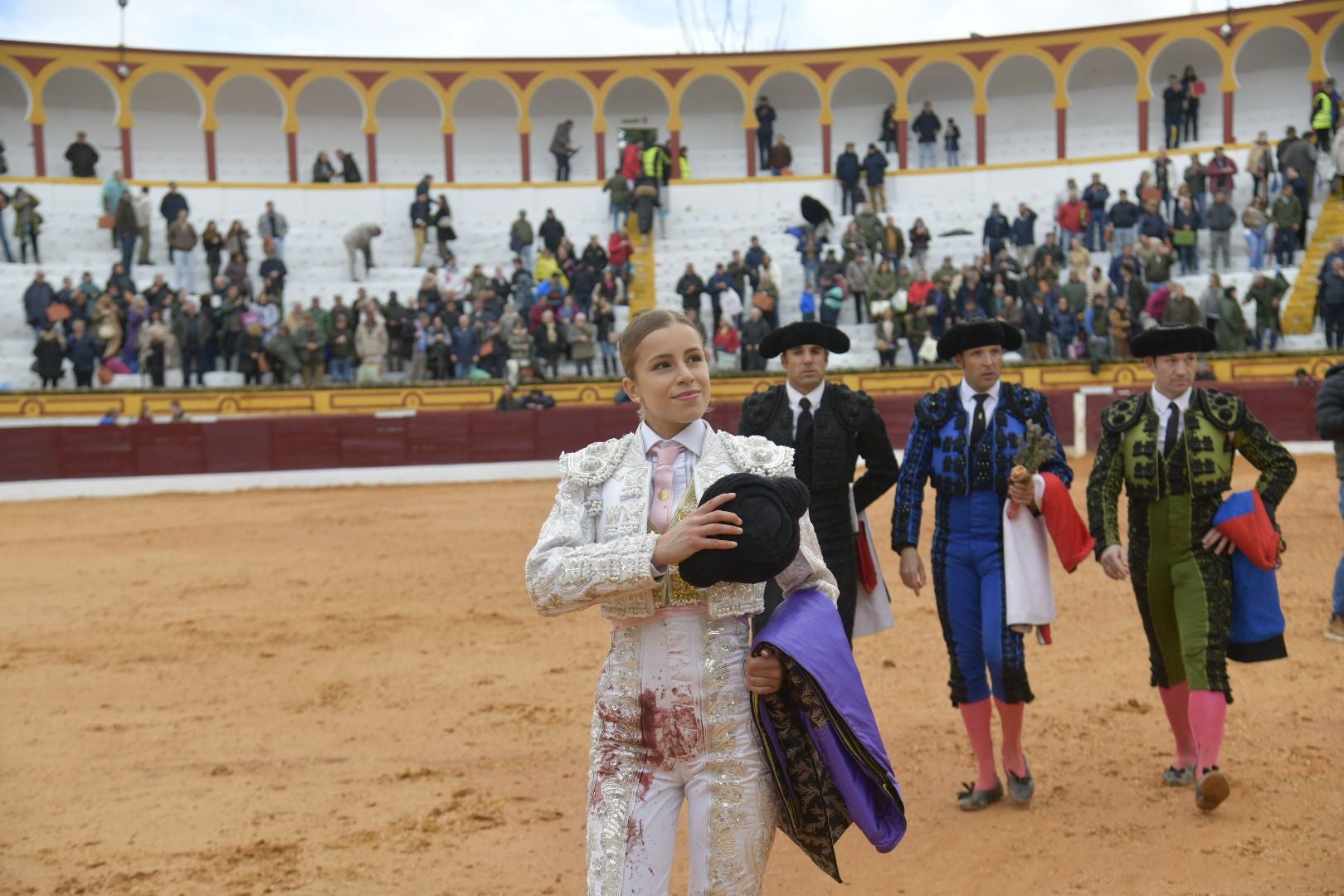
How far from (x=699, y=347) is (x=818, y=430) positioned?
2.15m

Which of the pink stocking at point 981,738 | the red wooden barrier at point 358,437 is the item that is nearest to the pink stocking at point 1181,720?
the pink stocking at point 981,738

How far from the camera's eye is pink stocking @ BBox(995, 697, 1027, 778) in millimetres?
4477

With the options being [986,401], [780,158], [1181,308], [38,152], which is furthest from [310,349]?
[986,401]

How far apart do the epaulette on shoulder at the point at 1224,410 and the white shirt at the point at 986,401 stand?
66cm

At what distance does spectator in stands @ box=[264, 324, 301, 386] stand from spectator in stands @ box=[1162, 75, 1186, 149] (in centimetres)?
1612

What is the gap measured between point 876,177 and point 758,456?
21861mm

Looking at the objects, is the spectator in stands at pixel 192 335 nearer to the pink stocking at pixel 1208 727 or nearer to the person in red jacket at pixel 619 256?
the person in red jacket at pixel 619 256

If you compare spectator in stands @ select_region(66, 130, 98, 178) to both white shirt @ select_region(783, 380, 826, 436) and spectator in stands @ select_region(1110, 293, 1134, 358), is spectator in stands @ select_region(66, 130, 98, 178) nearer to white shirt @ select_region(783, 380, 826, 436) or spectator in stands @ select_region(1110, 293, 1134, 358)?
spectator in stands @ select_region(1110, 293, 1134, 358)

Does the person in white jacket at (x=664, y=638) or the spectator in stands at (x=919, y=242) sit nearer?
the person in white jacket at (x=664, y=638)

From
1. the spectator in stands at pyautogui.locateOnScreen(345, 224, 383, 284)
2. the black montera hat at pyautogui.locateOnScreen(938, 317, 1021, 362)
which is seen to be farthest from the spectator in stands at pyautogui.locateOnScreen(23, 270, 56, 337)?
the black montera hat at pyautogui.locateOnScreen(938, 317, 1021, 362)

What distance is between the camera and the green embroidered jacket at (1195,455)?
4453mm

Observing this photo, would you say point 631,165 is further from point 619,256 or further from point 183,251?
point 183,251

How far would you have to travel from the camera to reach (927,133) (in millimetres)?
26141

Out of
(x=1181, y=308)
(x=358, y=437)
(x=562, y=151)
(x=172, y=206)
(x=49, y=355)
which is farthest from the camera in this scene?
(x=562, y=151)
